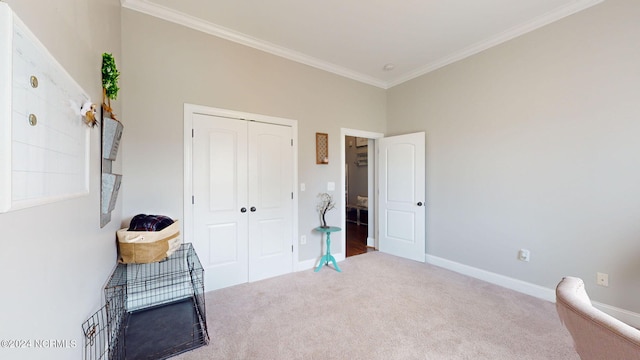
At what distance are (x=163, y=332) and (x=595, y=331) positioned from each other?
2.65 meters

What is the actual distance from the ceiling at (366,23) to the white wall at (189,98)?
159 millimetres

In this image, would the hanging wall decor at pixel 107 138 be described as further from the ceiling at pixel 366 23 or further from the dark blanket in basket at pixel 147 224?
the ceiling at pixel 366 23

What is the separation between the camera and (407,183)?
13.0 feet

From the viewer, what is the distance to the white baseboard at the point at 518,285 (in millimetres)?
2195

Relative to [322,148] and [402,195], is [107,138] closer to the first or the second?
[322,148]

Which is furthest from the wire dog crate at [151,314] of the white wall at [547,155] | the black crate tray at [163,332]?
the white wall at [547,155]

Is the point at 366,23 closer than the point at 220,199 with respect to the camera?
Yes

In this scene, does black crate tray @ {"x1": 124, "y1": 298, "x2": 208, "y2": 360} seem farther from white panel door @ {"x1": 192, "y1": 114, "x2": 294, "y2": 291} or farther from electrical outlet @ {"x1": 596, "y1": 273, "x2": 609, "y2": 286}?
electrical outlet @ {"x1": 596, "y1": 273, "x2": 609, "y2": 286}

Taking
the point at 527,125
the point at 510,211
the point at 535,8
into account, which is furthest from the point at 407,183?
the point at 535,8

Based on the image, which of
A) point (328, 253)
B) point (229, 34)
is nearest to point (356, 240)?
point (328, 253)

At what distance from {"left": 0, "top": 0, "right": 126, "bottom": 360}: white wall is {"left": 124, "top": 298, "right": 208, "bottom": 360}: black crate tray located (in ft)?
1.92

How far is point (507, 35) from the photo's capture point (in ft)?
9.60

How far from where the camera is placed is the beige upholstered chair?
0.73m

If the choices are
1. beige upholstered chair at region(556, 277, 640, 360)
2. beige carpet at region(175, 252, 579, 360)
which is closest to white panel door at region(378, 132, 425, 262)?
beige carpet at region(175, 252, 579, 360)
